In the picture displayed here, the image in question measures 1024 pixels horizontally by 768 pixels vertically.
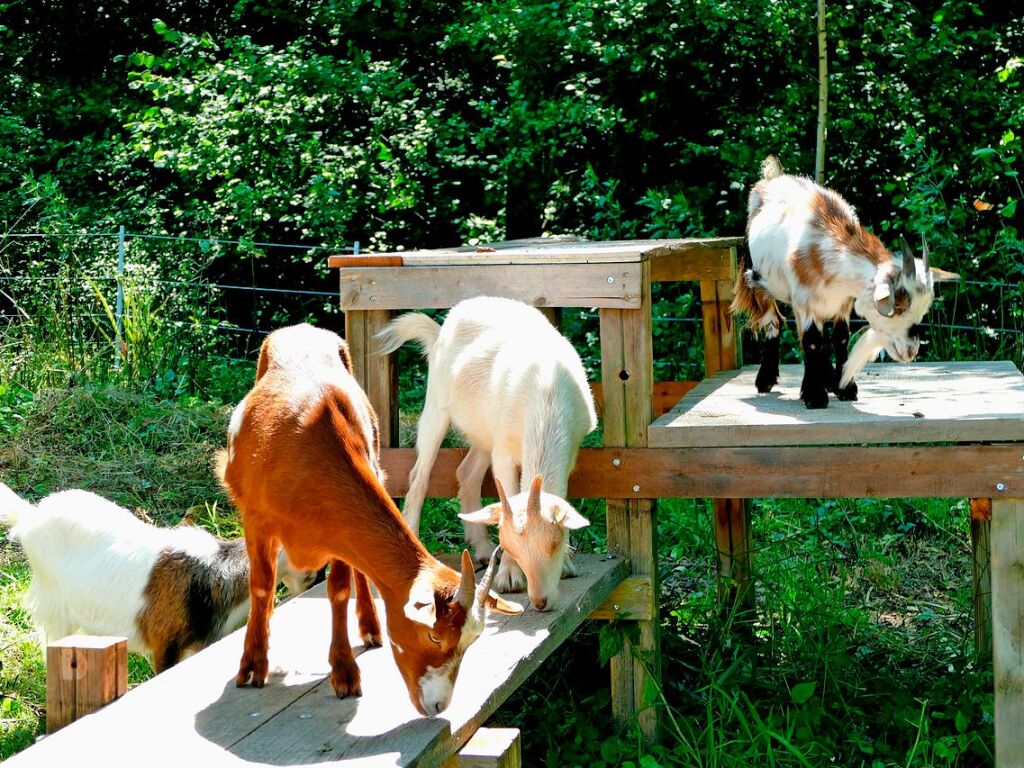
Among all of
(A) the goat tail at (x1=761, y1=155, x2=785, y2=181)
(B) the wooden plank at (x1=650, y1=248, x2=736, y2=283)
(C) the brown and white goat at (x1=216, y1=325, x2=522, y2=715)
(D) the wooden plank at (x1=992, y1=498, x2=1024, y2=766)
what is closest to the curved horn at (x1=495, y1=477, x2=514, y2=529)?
(C) the brown and white goat at (x1=216, y1=325, x2=522, y2=715)

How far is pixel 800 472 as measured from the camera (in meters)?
4.98

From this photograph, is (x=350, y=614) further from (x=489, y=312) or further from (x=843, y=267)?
(x=843, y=267)

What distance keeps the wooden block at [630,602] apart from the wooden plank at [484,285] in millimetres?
1116

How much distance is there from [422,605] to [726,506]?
353 cm

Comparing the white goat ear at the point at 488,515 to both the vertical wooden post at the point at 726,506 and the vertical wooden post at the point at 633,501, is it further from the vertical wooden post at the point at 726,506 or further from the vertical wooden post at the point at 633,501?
the vertical wooden post at the point at 726,506

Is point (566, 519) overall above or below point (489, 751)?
above

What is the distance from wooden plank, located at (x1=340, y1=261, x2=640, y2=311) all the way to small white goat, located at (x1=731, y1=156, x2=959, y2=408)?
2.72 feet

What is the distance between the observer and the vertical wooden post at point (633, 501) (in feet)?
16.6

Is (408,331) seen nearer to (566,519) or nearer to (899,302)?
(566,519)

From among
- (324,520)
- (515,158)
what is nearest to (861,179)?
(515,158)

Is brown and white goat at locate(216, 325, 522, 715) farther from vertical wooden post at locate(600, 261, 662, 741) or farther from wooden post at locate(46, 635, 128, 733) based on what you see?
vertical wooden post at locate(600, 261, 662, 741)

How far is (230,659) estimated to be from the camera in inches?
154

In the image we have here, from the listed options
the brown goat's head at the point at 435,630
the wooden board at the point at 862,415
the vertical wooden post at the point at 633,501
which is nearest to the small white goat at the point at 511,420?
the vertical wooden post at the point at 633,501

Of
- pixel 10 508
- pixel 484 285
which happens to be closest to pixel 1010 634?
pixel 484 285
